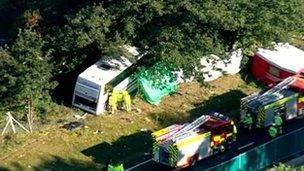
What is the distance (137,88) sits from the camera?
41.3 metres

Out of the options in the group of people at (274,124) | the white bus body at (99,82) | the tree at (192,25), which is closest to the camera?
the group of people at (274,124)

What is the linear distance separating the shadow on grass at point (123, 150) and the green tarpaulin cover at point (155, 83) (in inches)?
154

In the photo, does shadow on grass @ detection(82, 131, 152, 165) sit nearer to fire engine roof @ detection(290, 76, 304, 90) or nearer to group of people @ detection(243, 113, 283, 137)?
group of people @ detection(243, 113, 283, 137)

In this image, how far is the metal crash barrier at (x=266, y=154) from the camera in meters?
31.9

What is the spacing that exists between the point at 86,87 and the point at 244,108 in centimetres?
849

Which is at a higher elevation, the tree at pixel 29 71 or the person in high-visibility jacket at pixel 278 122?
the tree at pixel 29 71

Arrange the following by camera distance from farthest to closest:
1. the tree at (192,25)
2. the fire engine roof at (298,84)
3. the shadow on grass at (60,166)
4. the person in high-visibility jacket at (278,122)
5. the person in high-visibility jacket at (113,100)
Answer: the fire engine roof at (298,84) → the tree at (192,25) → the person in high-visibility jacket at (113,100) → the person in high-visibility jacket at (278,122) → the shadow on grass at (60,166)

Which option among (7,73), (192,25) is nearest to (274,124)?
(192,25)

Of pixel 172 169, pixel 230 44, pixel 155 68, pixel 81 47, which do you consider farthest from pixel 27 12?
pixel 172 169

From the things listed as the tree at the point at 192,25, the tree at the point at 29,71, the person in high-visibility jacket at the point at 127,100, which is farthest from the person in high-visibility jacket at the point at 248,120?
the tree at the point at 29,71

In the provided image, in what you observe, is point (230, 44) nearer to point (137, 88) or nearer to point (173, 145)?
point (137, 88)

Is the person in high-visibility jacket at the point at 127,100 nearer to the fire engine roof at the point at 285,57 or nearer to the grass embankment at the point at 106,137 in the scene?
the grass embankment at the point at 106,137

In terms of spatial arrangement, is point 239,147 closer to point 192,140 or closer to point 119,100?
point 192,140

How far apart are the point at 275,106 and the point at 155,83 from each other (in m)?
7.01
